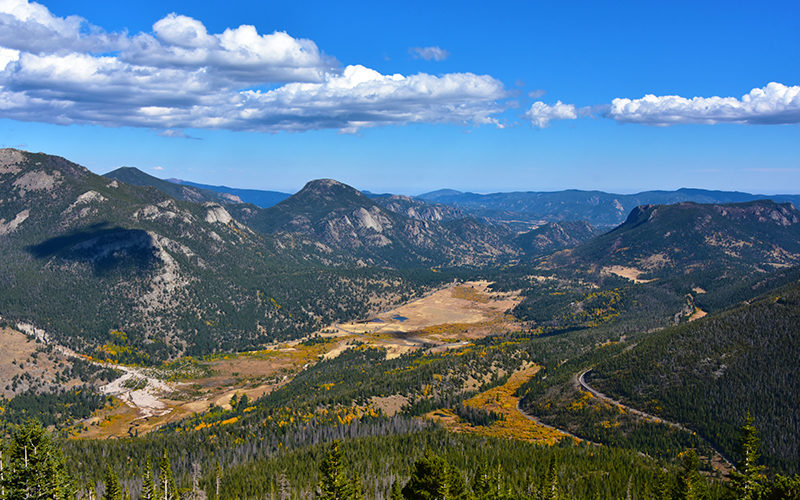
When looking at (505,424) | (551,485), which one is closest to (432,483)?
(551,485)

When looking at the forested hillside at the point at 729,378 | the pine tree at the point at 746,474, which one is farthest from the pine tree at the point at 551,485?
the forested hillside at the point at 729,378

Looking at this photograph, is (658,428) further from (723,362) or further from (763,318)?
(763,318)

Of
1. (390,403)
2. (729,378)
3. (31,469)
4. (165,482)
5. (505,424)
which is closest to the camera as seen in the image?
(31,469)

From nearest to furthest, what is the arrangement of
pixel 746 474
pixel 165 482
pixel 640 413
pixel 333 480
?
pixel 333 480
pixel 746 474
pixel 165 482
pixel 640 413

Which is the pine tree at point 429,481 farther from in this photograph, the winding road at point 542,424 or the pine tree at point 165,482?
the winding road at point 542,424

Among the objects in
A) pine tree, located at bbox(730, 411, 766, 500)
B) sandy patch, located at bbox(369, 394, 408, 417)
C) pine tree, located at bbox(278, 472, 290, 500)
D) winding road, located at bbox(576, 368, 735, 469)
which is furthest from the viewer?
sandy patch, located at bbox(369, 394, 408, 417)

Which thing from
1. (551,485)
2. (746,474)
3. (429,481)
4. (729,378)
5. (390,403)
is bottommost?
(390,403)

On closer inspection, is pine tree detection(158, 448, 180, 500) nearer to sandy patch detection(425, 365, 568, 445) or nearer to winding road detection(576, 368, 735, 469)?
sandy patch detection(425, 365, 568, 445)

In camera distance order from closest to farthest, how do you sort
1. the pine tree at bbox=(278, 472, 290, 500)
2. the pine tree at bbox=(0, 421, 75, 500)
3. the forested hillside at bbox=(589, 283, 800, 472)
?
the pine tree at bbox=(0, 421, 75, 500) → the pine tree at bbox=(278, 472, 290, 500) → the forested hillside at bbox=(589, 283, 800, 472)

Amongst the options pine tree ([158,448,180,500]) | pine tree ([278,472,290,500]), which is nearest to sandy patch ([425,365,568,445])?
pine tree ([278,472,290,500])

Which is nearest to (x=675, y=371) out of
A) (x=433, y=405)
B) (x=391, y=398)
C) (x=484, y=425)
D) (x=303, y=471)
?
(x=484, y=425)

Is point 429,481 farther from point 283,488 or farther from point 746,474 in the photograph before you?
point 283,488
